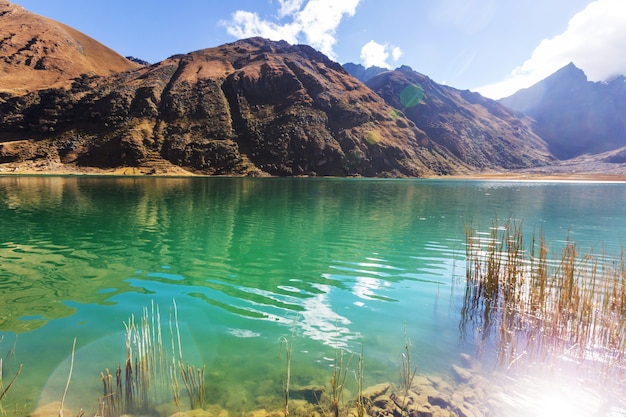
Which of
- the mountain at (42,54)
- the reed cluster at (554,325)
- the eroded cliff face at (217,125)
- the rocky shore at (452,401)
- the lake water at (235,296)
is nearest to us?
the rocky shore at (452,401)

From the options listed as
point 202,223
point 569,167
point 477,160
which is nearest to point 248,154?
point 202,223

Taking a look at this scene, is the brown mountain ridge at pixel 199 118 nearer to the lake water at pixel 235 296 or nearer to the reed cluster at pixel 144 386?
the lake water at pixel 235 296

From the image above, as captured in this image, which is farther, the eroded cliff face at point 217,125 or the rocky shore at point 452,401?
the eroded cliff face at point 217,125

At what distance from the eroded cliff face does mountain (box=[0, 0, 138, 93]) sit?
14.3m

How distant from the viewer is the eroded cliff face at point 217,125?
11856 cm

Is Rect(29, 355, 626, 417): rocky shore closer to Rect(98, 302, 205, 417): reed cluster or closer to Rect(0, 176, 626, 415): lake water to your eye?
Result: Rect(98, 302, 205, 417): reed cluster

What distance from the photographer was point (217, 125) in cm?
12988

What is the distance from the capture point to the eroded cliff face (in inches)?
4668

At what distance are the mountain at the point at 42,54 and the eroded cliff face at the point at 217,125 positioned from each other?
14294 mm

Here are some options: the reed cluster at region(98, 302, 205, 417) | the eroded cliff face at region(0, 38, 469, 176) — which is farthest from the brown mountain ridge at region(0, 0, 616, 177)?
the reed cluster at region(98, 302, 205, 417)

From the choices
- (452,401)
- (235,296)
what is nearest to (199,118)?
(235,296)

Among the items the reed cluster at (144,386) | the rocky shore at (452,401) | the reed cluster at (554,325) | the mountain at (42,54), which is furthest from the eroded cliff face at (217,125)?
the rocky shore at (452,401)

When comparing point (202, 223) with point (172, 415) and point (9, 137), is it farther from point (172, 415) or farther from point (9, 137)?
point (9, 137)

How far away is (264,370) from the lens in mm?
7121
